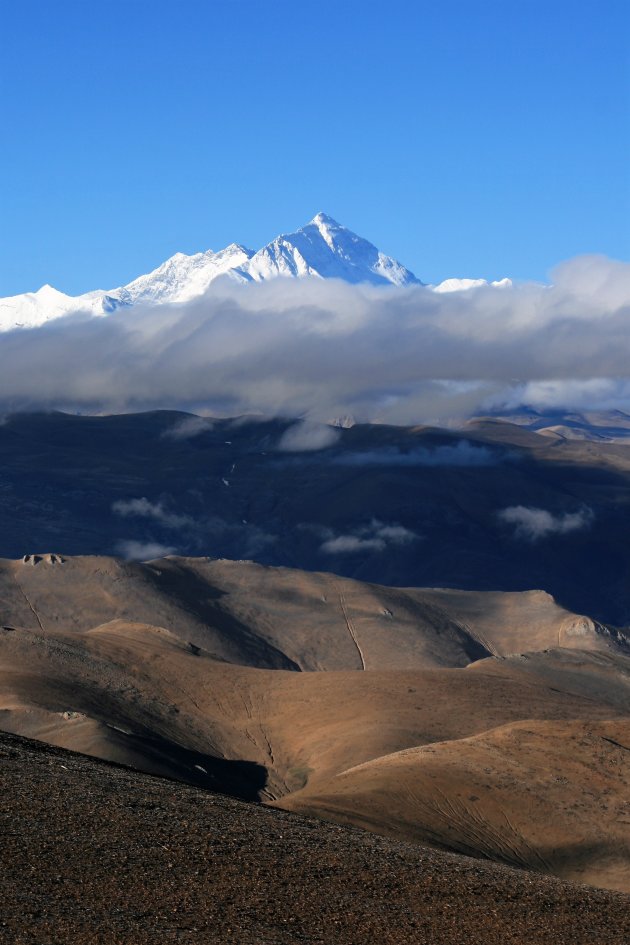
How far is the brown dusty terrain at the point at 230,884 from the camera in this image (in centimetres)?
2623

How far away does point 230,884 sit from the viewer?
29.7 metres

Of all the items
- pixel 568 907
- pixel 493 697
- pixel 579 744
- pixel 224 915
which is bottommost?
pixel 493 697

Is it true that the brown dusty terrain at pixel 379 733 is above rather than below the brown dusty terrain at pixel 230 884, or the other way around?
below

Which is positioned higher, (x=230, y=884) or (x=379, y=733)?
(x=230, y=884)

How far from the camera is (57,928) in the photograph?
24609 mm

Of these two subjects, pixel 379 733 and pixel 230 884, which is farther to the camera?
pixel 379 733

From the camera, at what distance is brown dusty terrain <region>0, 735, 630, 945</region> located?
2623 centimetres

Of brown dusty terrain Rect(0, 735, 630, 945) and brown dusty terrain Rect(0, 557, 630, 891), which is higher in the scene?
brown dusty terrain Rect(0, 735, 630, 945)

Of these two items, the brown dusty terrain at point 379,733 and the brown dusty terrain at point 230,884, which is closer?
the brown dusty terrain at point 230,884

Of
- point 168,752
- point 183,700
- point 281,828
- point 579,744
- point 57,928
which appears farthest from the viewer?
point 183,700

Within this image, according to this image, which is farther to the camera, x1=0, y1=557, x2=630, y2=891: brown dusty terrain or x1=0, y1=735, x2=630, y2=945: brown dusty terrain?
x1=0, y1=557, x2=630, y2=891: brown dusty terrain

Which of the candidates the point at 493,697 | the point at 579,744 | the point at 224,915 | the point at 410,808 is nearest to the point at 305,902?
the point at 224,915

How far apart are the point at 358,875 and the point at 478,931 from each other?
14.1 feet

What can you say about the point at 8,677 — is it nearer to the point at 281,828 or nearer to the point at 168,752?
the point at 168,752
